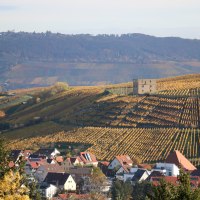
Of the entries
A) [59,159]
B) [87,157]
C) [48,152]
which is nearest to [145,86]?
[48,152]

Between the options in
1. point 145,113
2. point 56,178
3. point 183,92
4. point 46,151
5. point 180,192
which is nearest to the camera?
point 180,192

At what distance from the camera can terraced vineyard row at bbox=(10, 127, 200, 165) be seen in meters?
75.1

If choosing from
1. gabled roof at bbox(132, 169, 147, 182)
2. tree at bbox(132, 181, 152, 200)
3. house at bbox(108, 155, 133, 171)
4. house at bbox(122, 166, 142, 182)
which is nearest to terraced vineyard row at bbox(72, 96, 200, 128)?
house at bbox(108, 155, 133, 171)

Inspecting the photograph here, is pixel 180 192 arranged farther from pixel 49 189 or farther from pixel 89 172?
pixel 89 172

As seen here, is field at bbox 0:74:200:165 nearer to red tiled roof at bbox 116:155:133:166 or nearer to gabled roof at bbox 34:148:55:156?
red tiled roof at bbox 116:155:133:166

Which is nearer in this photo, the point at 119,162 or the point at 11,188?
the point at 11,188

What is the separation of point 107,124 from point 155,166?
2776 centimetres

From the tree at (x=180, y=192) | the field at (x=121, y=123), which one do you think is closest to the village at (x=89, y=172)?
the field at (x=121, y=123)

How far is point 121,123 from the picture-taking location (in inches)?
3639

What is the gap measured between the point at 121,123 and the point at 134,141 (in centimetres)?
1060

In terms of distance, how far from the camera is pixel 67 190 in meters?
57.8

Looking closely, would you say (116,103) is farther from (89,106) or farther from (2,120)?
(2,120)

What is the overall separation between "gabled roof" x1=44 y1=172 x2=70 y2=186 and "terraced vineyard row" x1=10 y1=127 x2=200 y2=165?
13.5 m

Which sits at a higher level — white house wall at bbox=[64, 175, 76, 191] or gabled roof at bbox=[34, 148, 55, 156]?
white house wall at bbox=[64, 175, 76, 191]
